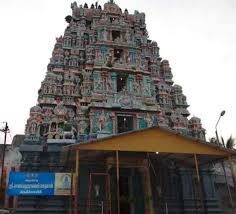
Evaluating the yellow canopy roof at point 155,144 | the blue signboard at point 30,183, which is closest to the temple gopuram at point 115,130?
the yellow canopy roof at point 155,144

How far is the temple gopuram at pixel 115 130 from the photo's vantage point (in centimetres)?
1243

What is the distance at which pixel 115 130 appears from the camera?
56.6 ft

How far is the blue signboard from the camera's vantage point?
1317 centimetres

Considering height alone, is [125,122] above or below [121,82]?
below

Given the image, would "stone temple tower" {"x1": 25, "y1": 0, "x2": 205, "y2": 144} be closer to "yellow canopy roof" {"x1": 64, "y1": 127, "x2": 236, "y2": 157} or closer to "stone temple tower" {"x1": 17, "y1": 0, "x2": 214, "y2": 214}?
"stone temple tower" {"x1": 17, "y1": 0, "x2": 214, "y2": 214}

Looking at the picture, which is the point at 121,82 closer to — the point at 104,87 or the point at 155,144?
the point at 104,87

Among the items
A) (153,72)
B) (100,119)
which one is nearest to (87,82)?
(100,119)

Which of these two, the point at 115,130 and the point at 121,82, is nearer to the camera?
the point at 115,130

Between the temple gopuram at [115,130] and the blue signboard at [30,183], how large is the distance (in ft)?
2.43

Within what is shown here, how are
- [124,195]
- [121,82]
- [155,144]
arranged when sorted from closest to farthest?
1. [155,144]
2. [124,195]
3. [121,82]

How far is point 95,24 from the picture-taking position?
22875 mm

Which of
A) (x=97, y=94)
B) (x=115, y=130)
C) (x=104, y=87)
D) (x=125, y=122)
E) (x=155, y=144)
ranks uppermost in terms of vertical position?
(x=104, y=87)

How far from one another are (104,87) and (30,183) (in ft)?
27.1

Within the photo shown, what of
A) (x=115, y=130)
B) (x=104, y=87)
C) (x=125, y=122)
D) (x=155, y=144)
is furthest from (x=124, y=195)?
(x=104, y=87)
